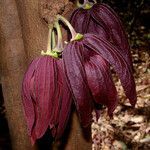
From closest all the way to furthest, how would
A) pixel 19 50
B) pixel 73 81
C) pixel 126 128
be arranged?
1. pixel 73 81
2. pixel 19 50
3. pixel 126 128

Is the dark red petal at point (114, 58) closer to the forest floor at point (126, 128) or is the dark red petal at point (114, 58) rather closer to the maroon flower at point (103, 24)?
the maroon flower at point (103, 24)

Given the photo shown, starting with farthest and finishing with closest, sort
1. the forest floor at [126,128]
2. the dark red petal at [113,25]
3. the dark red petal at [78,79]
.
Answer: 1. the forest floor at [126,128]
2. the dark red petal at [113,25]
3. the dark red petal at [78,79]

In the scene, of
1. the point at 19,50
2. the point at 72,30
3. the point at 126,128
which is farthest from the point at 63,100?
the point at 126,128

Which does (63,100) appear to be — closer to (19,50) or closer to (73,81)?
(73,81)

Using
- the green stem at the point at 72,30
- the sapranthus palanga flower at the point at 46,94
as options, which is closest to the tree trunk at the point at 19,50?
the green stem at the point at 72,30

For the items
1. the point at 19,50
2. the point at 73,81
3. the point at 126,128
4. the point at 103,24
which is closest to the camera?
the point at 73,81
